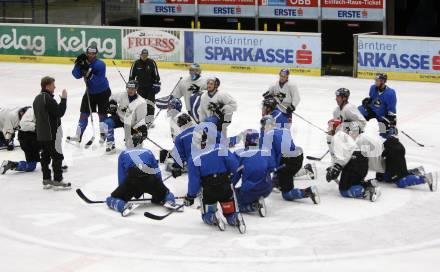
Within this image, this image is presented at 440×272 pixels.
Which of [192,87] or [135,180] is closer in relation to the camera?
[135,180]

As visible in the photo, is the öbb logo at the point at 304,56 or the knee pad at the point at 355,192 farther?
the öbb logo at the point at 304,56

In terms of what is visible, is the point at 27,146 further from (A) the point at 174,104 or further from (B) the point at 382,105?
(B) the point at 382,105

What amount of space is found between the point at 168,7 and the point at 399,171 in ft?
65.9

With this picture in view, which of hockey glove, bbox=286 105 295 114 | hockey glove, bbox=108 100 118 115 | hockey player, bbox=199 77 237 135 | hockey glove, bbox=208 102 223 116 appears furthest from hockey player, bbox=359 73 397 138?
hockey glove, bbox=108 100 118 115

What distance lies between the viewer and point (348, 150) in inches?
547

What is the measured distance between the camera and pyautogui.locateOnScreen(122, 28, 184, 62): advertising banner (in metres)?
29.2

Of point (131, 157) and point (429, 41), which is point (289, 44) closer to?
point (429, 41)

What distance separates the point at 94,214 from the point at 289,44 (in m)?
15.5

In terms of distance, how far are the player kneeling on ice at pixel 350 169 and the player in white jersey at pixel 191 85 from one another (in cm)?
448

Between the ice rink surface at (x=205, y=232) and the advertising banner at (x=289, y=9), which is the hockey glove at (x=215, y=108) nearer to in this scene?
the ice rink surface at (x=205, y=232)

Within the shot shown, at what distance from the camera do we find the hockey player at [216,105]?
16.6 meters

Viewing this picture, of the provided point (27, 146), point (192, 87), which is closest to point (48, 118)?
point (27, 146)

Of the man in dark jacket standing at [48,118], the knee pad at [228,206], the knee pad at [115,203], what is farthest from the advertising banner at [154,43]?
the knee pad at [228,206]

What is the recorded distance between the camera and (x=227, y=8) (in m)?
32.7
